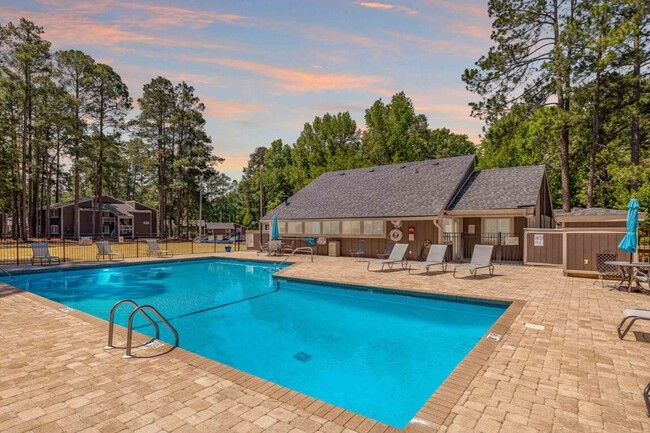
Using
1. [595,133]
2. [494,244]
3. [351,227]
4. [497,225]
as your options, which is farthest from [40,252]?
[595,133]

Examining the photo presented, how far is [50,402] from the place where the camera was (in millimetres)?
3746

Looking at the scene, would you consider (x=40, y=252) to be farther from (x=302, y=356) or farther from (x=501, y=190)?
(x=501, y=190)

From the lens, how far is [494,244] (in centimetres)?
1717

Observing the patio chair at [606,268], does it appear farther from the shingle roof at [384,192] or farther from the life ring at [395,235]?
the life ring at [395,235]

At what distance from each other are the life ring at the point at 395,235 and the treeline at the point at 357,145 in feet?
54.8

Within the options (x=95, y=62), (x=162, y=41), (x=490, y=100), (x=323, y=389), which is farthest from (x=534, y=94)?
(x=95, y=62)

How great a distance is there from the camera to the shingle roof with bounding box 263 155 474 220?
19.1 metres

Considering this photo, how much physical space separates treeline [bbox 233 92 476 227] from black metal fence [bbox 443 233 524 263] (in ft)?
64.8

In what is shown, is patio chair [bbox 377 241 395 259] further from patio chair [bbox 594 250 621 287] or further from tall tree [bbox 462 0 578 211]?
tall tree [bbox 462 0 578 211]

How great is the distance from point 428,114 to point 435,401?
135 feet

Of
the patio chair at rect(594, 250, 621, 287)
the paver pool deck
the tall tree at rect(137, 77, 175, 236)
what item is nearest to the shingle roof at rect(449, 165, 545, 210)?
the patio chair at rect(594, 250, 621, 287)

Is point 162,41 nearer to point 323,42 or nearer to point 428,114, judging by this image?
point 323,42

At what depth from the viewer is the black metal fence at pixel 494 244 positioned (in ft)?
A: 54.6

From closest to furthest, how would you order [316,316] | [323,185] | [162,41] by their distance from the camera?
[316,316], [162,41], [323,185]
